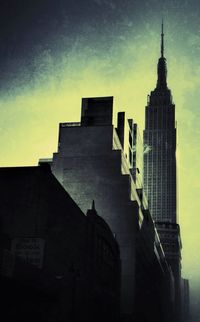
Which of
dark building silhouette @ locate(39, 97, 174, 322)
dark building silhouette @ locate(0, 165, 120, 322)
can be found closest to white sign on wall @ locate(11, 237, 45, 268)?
dark building silhouette @ locate(0, 165, 120, 322)

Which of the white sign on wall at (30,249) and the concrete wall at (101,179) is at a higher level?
the concrete wall at (101,179)

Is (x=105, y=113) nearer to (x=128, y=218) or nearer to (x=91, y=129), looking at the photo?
(x=91, y=129)

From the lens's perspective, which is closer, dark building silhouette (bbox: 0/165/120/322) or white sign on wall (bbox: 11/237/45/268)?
dark building silhouette (bbox: 0/165/120/322)

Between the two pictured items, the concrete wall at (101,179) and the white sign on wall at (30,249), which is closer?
the white sign on wall at (30,249)

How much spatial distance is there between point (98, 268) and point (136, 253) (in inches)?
569

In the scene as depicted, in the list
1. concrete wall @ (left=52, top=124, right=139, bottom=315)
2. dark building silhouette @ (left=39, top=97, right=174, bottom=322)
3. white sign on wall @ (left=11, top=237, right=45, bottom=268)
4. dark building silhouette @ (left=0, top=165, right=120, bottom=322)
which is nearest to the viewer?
dark building silhouette @ (left=0, top=165, right=120, bottom=322)

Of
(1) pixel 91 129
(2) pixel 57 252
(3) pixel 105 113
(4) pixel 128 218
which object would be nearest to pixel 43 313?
(2) pixel 57 252

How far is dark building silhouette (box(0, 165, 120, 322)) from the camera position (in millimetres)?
35438

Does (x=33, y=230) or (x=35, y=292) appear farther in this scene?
(x=33, y=230)

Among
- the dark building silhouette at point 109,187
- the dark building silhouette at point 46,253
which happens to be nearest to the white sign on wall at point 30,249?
the dark building silhouette at point 46,253

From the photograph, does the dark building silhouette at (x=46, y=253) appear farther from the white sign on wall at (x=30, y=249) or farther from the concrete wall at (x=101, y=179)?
the concrete wall at (x=101, y=179)

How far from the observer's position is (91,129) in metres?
75.7

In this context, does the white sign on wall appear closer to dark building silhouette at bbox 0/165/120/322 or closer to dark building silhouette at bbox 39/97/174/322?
dark building silhouette at bbox 0/165/120/322

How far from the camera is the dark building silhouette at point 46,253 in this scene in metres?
35.4
